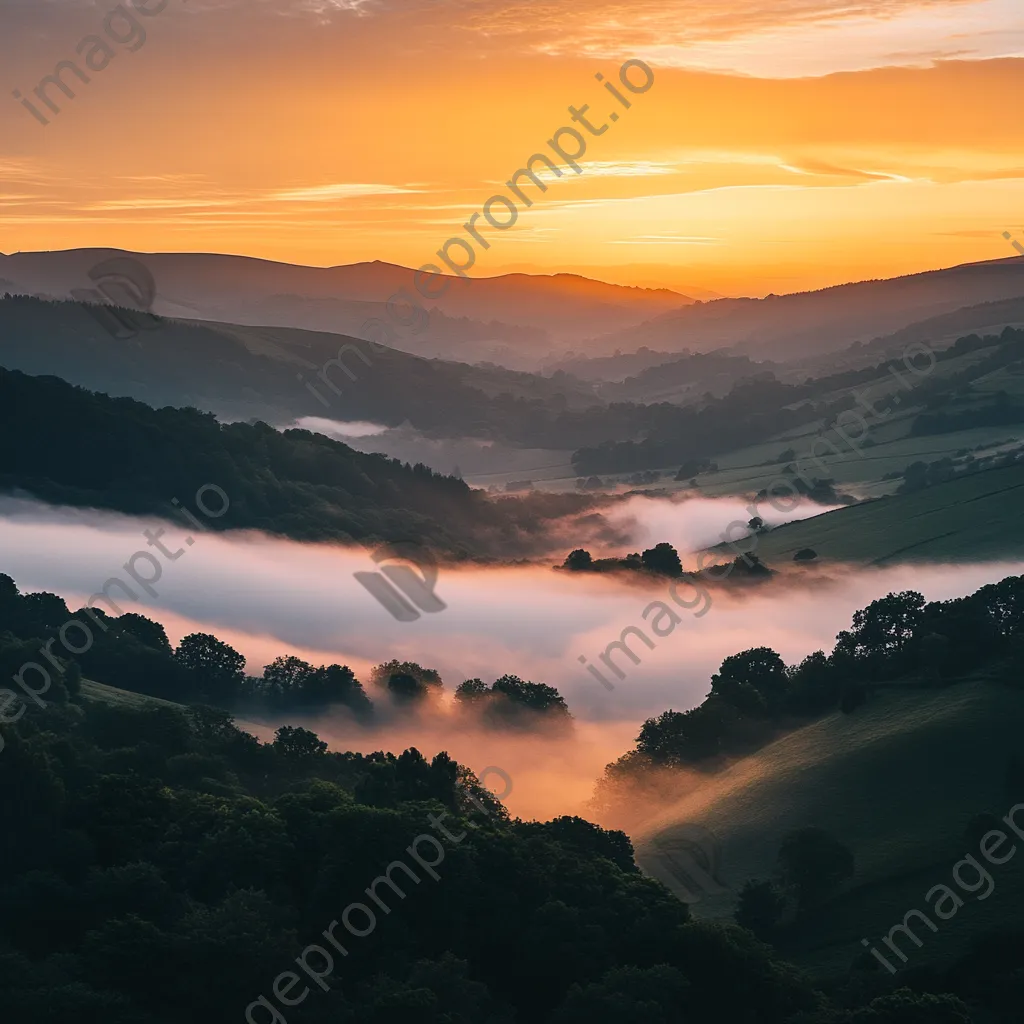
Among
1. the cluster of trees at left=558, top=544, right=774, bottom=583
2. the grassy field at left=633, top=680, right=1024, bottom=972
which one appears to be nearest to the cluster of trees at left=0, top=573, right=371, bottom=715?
the grassy field at left=633, top=680, right=1024, bottom=972

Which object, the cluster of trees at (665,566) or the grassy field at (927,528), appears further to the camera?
the cluster of trees at (665,566)

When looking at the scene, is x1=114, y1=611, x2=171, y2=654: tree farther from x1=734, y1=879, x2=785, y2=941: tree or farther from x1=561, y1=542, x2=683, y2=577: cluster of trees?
x1=561, y1=542, x2=683, y2=577: cluster of trees

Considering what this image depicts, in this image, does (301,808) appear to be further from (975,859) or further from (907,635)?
(907,635)

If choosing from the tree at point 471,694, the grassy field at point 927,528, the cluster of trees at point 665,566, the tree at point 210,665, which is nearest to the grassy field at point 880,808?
the tree at point 471,694

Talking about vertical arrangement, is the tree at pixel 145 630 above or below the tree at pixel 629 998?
above

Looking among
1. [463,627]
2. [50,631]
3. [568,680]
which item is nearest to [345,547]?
[463,627]

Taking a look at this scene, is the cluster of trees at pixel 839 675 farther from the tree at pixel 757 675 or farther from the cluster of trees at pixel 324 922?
the cluster of trees at pixel 324 922
